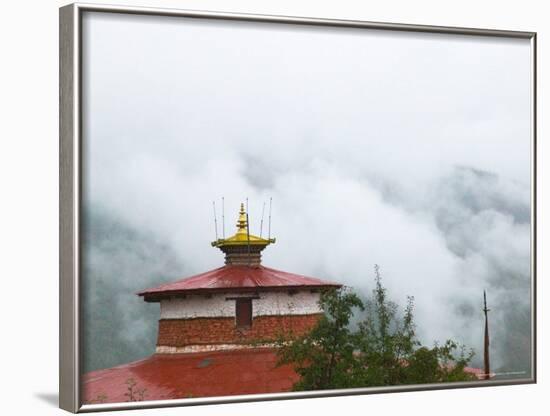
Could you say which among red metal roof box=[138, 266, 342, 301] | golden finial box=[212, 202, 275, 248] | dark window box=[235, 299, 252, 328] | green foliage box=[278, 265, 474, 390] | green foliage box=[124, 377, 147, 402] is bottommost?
green foliage box=[124, 377, 147, 402]

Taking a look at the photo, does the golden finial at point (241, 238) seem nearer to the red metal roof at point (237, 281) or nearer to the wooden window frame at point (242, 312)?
the red metal roof at point (237, 281)

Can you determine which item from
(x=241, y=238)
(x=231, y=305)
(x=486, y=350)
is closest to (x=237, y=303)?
(x=231, y=305)

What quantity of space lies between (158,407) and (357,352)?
138 cm

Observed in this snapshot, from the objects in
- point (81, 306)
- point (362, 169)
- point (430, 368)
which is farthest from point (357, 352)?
point (81, 306)

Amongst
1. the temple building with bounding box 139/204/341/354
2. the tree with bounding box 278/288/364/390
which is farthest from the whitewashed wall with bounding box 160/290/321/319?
the tree with bounding box 278/288/364/390

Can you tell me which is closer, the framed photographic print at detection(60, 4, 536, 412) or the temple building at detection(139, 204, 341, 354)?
the framed photographic print at detection(60, 4, 536, 412)

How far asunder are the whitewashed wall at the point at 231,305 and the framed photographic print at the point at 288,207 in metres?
0.01

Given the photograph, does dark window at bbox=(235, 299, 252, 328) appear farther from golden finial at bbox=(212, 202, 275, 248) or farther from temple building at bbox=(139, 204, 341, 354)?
golden finial at bbox=(212, 202, 275, 248)

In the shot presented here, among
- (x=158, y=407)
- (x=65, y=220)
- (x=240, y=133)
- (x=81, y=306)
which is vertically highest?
(x=240, y=133)

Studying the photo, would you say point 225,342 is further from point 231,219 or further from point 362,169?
point 362,169

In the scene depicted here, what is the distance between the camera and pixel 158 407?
25.6 ft

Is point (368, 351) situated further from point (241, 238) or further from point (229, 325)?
point (241, 238)

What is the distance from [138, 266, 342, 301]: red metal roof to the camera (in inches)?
316

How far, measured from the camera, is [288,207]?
830 cm
